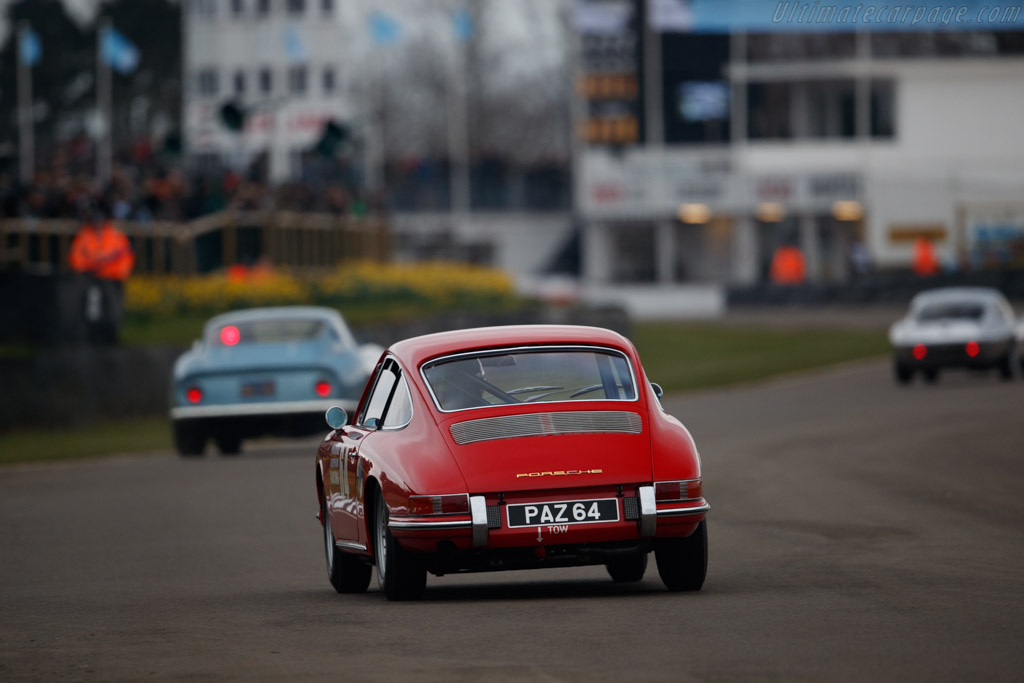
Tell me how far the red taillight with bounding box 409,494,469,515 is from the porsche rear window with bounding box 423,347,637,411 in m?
0.63

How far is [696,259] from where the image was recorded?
69625 mm

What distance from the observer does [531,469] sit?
357 inches

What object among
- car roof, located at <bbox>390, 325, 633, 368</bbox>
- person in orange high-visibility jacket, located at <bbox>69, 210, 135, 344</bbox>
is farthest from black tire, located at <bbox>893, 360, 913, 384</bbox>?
car roof, located at <bbox>390, 325, 633, 368</bbox>

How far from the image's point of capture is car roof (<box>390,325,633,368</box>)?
9836mm

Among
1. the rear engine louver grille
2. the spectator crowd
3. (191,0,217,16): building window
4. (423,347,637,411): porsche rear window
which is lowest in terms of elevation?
the rear engine louver grille

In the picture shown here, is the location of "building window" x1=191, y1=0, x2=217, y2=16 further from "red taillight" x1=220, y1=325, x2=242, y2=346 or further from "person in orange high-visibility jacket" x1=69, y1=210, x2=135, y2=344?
"red taillight" x1=220, y1=325, x2=242, y2=346

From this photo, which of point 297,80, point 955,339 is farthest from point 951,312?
point 297,80

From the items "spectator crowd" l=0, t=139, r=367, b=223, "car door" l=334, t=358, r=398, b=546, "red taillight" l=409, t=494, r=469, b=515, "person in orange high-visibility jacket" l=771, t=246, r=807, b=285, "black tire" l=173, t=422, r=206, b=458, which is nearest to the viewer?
"red taillight" l=409, t=494, r=469, b=515

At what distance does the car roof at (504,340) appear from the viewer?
32.3 feet

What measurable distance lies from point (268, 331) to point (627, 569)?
1240cm

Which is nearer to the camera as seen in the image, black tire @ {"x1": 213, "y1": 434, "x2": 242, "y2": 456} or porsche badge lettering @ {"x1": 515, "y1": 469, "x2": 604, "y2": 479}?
porsche badge lettering @ {"x1": 515, "y1": 469, "x2": 604, "y2": 479}

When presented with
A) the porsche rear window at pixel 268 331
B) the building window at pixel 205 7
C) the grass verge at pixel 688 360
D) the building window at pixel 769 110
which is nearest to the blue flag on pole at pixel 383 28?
the building window at pixel 205 7

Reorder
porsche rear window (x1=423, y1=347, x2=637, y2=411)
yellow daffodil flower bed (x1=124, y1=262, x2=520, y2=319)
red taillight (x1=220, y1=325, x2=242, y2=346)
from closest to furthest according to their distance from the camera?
porsche rear window (x1=423, y1=347, x2=637, y2=411) < red taillight (x1=220, y1=325, x2=242, y2=346) < yellow daffodil flower bed (x1=124, y1=262, x2=520, y2=319)

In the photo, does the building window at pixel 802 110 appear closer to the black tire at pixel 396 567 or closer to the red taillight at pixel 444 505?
the black tire at pixel 396 567
